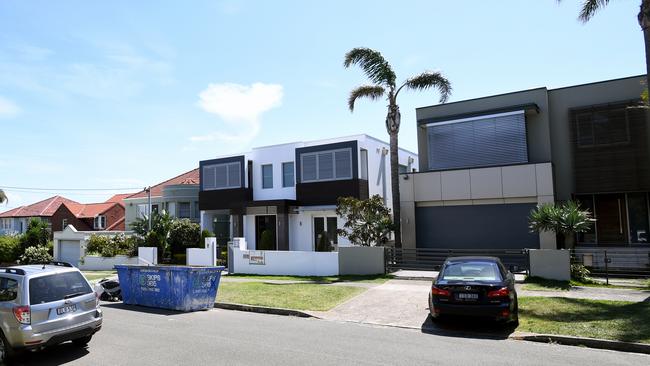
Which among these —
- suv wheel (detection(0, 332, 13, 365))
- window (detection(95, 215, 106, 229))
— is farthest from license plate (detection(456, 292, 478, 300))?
window (detection(95, 215, 106, 229))

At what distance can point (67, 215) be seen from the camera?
5072 cm

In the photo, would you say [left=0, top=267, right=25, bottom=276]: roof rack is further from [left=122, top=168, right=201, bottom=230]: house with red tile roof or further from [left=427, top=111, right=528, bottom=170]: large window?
[left=122, top=168, right=201, bottom=230]: house with red tile roof

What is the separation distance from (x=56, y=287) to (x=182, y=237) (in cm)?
2147

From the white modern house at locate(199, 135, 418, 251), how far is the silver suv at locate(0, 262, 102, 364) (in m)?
17.4

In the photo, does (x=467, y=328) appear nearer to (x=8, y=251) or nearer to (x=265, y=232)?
(x=265, y=232)

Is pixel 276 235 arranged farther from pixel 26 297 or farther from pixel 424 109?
pixel 26 297

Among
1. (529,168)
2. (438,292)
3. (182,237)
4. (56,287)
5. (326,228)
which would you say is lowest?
(438,292)

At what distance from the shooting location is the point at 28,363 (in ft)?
26.1

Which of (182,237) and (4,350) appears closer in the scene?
(4,350)

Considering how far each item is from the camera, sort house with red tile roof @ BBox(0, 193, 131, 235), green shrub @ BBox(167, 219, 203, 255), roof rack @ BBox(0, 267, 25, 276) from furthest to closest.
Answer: house with red tile roof @ BBox(0, 193, 131, 235) < green shrub @ BBox(167, 219, 203, 255) < roof rack @ BBox(0, 267, 25, 276)

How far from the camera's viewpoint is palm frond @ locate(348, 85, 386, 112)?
22.4 m

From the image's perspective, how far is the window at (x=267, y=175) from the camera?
30.4 meters

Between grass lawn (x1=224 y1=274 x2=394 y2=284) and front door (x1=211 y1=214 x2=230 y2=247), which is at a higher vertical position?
front door (x1=211 y1=214 x2=230 y2=247)

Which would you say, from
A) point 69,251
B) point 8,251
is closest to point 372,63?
point 69,251
